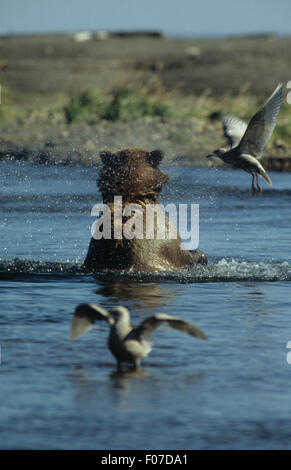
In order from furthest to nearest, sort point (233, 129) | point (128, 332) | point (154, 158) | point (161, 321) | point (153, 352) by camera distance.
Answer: point (233, 129) < point (154, 158) < point (153, 352) < point (128, 332) < point (161, 321)

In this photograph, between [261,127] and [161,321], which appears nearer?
[161,321]

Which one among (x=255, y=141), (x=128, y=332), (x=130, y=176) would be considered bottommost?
(x=128, y=332)

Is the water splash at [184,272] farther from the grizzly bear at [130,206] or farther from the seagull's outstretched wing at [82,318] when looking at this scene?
the seagull's outstretched wing at [82,318]

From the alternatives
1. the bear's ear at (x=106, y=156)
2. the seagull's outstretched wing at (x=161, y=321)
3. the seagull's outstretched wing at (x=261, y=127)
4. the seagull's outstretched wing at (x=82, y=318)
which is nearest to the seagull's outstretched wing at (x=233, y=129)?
the seagull's outstretched wing at (x=261, y=127)

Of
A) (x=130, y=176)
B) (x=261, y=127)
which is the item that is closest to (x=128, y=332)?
(x=130, y=176)

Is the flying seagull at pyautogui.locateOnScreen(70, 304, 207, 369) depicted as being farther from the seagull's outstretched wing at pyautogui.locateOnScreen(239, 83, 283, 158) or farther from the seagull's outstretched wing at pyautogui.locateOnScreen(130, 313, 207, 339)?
the seagull's outstretched wing at pyautogui.locateOnScreen(239, 83, 283, 158)

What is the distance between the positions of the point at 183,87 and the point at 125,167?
31820mm

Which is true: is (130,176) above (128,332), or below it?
above

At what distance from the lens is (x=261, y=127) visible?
11742 mm

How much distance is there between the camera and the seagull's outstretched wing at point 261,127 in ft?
38.1

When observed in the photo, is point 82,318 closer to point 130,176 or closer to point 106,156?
point 130,176

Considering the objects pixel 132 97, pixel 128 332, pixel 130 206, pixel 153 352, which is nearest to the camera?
pixel 128 332

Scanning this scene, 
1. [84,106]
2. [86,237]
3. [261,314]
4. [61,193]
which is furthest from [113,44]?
[261,314]

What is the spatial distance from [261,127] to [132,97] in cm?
1787
